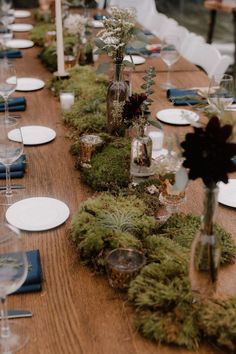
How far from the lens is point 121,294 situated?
1216 millimetres

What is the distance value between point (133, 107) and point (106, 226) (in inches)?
18.6

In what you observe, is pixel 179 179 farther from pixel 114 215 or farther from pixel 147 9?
pixel 147 9

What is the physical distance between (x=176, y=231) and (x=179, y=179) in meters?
0.37

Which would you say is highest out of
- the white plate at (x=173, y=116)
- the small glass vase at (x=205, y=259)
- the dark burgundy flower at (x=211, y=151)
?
the dark burgundy flower at (x=211, y=151)

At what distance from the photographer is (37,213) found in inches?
60.2

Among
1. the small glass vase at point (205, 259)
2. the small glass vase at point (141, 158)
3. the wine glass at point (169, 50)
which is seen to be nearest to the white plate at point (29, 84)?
the wine glass at point (169, 50)

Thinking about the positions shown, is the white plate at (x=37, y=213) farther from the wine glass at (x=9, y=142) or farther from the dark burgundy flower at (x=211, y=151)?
the dark burgundy flower at (x=211, y=151)

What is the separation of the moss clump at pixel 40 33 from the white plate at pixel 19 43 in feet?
0.14

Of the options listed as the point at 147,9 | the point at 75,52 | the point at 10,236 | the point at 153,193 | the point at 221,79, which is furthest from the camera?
the point at 147,9

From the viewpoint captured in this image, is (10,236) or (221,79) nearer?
(10,236)

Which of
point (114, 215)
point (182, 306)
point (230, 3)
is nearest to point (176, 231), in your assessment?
point (114, 215)

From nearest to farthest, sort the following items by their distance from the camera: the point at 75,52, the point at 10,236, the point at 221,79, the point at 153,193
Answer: the point at 10,236, the point at 153,193, the point at 221,79, the point at 75,52

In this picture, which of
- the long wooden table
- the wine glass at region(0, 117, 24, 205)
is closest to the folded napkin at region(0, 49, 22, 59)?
the long wooden table

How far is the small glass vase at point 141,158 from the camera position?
1700mm
